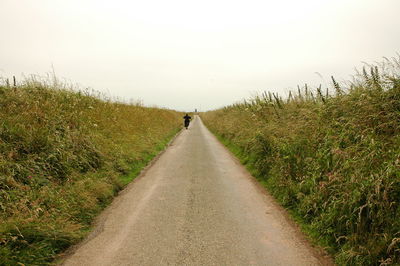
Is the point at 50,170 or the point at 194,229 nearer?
the point at 194,229

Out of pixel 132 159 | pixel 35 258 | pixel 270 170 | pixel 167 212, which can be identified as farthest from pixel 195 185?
pixel 35 258

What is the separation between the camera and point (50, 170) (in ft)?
17.3

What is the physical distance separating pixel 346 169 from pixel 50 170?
6.12 meters

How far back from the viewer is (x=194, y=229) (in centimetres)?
400

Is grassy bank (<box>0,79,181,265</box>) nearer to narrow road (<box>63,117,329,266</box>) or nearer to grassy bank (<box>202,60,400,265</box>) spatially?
narrow road (<box>63,117,329,266</box>)

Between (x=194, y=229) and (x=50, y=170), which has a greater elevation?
(x=50, y=170)

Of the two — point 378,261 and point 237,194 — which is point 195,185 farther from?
point 378,261

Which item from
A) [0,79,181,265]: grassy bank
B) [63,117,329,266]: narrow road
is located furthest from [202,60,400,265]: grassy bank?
[0,79,181,265]: grassy bank

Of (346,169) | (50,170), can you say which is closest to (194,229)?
(346,169)

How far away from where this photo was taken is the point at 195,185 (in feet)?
20.8

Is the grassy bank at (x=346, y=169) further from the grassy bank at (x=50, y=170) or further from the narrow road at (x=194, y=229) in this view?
the grassy bank at (x=50, y=170)

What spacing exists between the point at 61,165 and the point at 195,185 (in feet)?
11.1

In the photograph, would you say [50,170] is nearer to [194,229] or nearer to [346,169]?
[194,229]

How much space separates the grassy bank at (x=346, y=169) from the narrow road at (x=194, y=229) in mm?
460
